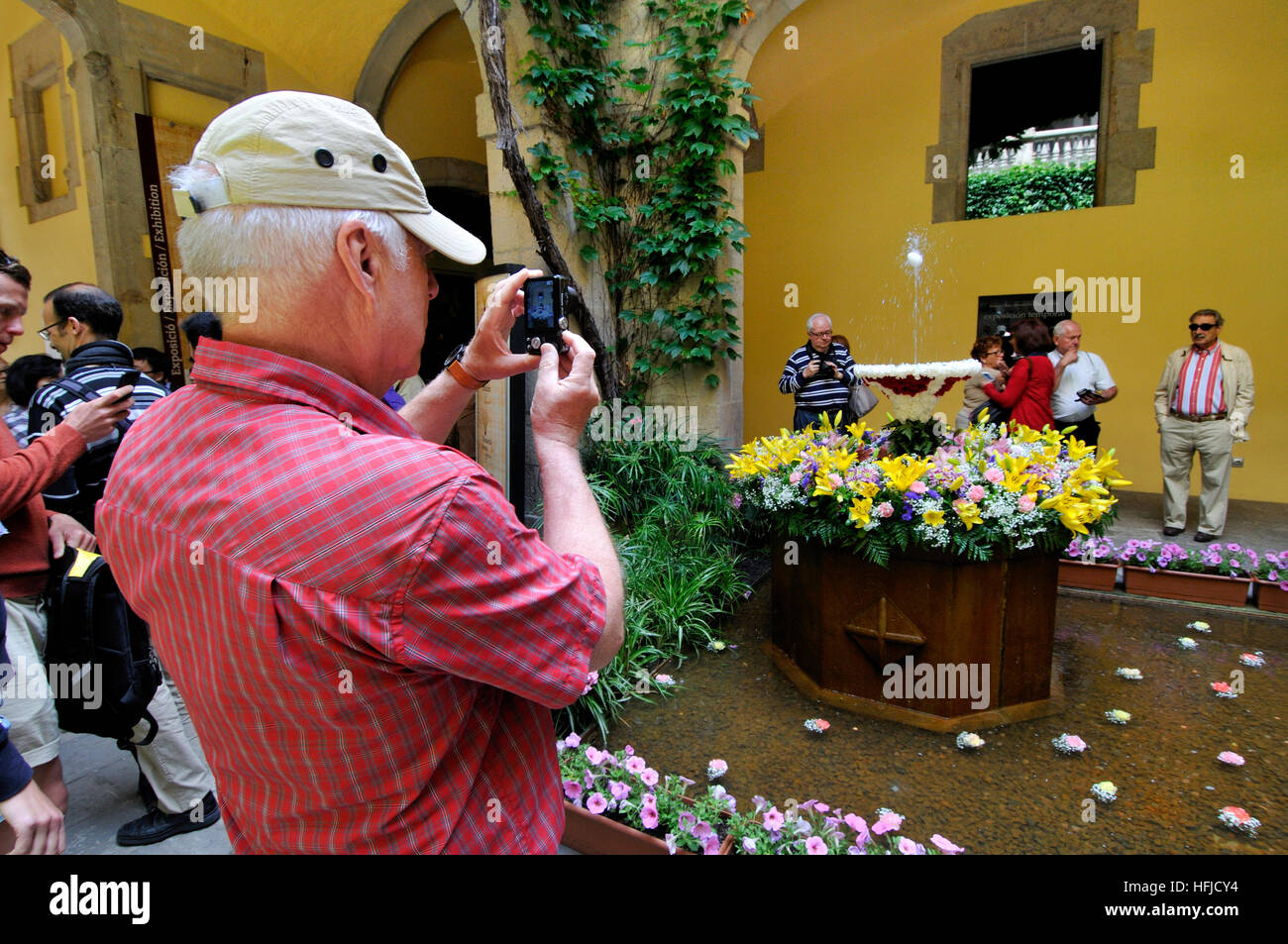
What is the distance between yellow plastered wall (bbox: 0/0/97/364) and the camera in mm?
6727

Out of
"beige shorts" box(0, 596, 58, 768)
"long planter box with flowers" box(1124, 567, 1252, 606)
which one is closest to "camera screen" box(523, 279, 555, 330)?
"beige shorts" box(0, 596, 58, 768)

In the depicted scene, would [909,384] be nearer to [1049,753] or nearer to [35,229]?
[1049,753]

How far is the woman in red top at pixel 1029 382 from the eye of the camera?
17.0 feet

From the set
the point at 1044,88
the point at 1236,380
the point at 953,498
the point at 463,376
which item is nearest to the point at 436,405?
the point at 463,376

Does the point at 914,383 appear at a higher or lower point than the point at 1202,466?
higher

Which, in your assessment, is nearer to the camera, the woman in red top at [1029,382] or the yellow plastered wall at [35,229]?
the woman in red top at [1029,382]

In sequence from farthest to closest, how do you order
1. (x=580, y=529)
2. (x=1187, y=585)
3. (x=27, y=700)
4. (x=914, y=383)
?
(x=1187, y=585)
(x=914, y=383)
(x=27, y=700)
(x=580, y=529)

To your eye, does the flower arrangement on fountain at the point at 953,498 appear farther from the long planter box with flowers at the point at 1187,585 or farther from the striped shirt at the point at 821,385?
the striped shirt at the point at 821,385

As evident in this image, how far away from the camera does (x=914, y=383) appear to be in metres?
3.94

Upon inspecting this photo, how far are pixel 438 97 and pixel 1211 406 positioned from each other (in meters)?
8.48

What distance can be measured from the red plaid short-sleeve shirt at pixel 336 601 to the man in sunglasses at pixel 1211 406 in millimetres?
6860

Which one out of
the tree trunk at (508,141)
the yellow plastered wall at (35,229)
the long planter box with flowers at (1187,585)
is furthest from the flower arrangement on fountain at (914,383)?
the yellow plastered wall at (35,229)

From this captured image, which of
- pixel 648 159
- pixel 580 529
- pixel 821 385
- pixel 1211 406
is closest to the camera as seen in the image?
pixel 580 529
